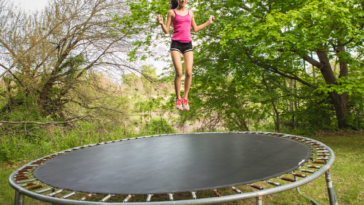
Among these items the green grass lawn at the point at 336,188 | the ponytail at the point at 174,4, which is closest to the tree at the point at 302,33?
the green grass lawn at the point at 336,188

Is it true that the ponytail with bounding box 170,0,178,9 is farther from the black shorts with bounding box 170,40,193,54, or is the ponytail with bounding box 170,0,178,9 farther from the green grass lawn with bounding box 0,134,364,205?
the green grass lawn with bounding box 0,134,364,205

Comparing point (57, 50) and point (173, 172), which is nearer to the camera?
point (173, 172)

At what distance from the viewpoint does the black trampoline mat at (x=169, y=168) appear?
1161 millimetres

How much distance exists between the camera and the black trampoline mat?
1161mm

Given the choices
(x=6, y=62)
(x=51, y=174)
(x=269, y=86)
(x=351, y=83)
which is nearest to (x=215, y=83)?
(x=269, y=86)

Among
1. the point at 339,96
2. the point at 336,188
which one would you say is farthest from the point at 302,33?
the point at 336,188

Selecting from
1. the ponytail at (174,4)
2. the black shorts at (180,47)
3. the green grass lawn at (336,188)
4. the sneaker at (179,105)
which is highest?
the ponytail at (174,4)

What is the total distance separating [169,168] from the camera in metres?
1.48

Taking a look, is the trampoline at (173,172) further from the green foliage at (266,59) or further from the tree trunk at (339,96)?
the tree trunk at (339,96)

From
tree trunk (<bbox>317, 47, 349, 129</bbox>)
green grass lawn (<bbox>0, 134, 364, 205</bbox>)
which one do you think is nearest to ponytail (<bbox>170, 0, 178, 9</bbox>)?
green grass lawn (<bbox>0, 134, 364, 205</bbox>)

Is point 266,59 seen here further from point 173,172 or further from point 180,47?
point 173,172

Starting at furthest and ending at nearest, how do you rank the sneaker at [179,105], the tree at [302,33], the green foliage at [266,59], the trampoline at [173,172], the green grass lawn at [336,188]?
the green foliage at [266,59]
the tree at [302,33]
the sneaker at [179,105]
the green grass lawn at [336,188]
the trampoline at [173,172]

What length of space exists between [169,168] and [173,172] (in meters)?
0.11

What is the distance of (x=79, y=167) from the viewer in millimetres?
1658
